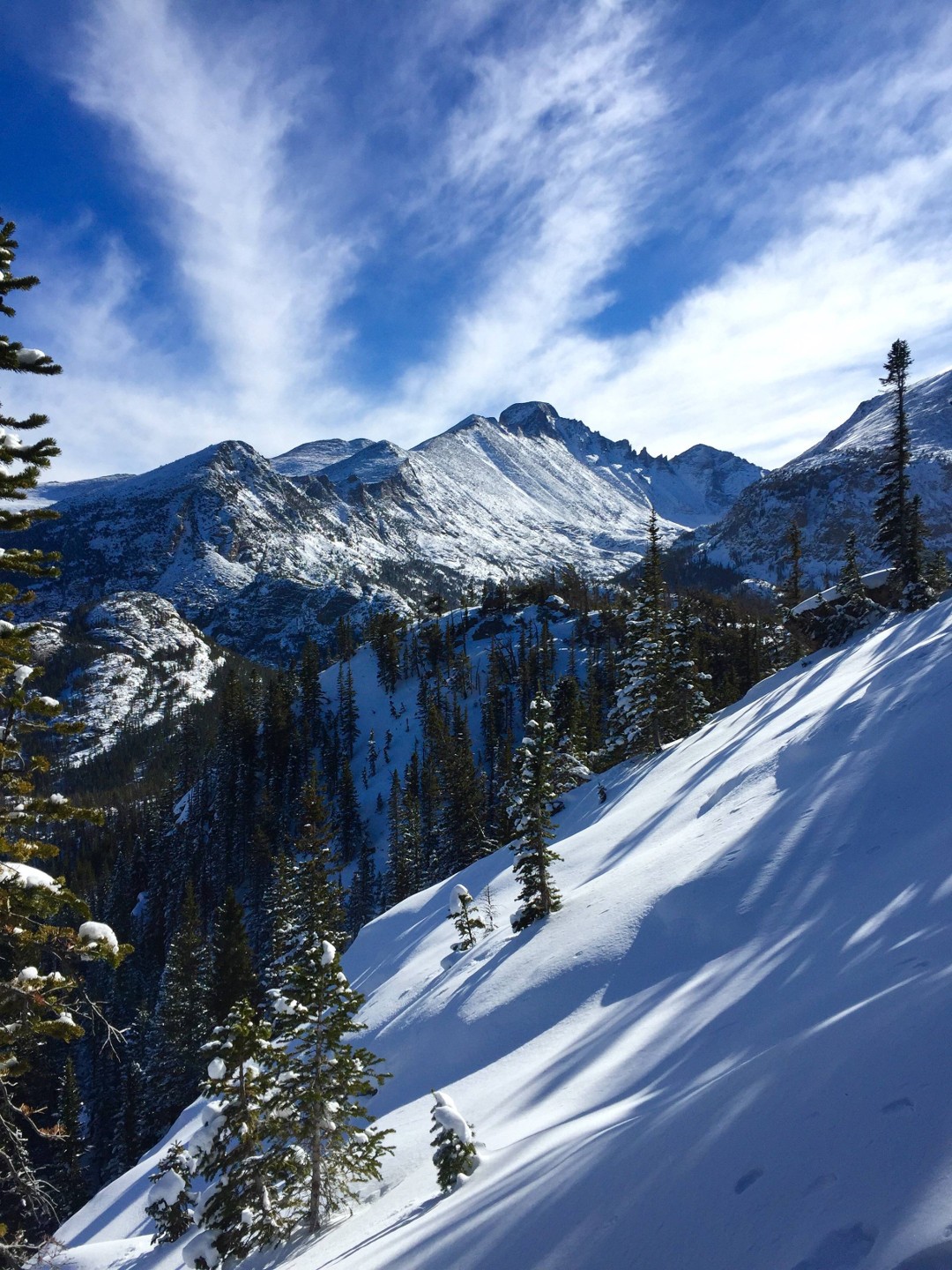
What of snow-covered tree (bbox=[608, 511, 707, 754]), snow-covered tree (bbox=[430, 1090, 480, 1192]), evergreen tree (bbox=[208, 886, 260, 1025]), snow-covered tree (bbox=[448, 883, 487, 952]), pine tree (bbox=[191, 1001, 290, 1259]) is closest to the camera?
snow-covered tree (bbox=[430, 1090, 480, 1192])

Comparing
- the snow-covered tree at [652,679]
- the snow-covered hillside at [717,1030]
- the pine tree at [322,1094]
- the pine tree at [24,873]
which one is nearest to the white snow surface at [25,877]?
the pine tree at [24,873]

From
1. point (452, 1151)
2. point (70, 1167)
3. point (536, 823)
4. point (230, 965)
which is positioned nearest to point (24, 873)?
point (452, 1151)

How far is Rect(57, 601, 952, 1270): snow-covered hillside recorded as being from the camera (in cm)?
395

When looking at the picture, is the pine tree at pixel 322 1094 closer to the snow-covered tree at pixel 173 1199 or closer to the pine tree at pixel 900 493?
the snow-covered tree at pixel 173 1199

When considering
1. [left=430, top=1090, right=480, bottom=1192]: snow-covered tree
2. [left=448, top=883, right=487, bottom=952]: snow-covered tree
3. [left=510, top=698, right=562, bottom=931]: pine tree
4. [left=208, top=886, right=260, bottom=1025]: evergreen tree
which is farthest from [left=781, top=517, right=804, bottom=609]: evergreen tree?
[left=208, top=886, right=260, bottom=1025]: evergreen tree

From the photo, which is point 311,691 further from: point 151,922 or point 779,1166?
point 779,1166

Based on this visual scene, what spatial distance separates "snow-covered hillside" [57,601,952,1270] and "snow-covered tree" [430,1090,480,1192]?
1.12 feet

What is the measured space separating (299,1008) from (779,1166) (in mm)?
11322

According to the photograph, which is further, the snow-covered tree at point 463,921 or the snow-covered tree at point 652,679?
the snow-covered tree at point 652,679

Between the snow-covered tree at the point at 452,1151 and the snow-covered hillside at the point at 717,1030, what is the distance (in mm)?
341

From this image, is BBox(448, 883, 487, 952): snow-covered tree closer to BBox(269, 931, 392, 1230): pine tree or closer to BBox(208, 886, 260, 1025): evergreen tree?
BBox(269, 931, 392, 1230): pine tree

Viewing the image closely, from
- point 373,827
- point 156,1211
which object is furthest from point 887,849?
point 373,827

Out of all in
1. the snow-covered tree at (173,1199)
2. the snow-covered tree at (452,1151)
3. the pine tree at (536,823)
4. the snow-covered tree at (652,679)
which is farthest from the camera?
the snow-covered tree at (652,679)

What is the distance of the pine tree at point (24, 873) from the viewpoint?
6.78 meters
